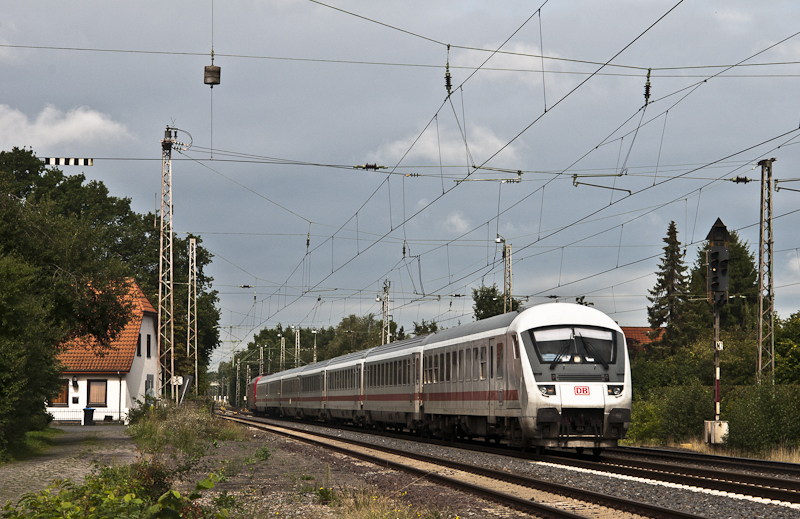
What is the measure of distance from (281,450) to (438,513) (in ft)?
46.1

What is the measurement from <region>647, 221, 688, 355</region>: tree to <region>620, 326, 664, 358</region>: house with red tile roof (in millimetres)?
751

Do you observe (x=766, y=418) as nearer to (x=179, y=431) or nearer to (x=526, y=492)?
(x=526, y=492)

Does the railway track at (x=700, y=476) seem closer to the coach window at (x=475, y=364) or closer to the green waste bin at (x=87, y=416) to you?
the coach window at (x=475, y=364)

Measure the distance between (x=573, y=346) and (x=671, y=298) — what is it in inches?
2945

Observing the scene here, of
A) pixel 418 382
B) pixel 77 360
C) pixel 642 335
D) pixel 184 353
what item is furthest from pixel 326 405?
pixel 642 335

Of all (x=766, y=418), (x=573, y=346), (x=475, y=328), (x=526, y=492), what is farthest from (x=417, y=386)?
(x=526, y=492)

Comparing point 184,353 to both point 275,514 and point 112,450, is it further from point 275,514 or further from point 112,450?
point 275,514

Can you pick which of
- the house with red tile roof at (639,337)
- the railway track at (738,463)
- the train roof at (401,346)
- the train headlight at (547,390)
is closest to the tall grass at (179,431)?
the train roof at (401,346)

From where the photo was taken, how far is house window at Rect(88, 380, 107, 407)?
47.4 metres

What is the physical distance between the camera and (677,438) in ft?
85.8

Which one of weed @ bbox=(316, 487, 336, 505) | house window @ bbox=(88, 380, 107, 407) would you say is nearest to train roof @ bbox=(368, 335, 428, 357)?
weed @ bbox=(316, 487, 336, 505)

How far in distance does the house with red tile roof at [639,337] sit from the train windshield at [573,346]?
58.4 metres

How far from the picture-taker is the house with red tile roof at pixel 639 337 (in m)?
85.5

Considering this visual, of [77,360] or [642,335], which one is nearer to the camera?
[77,360]
